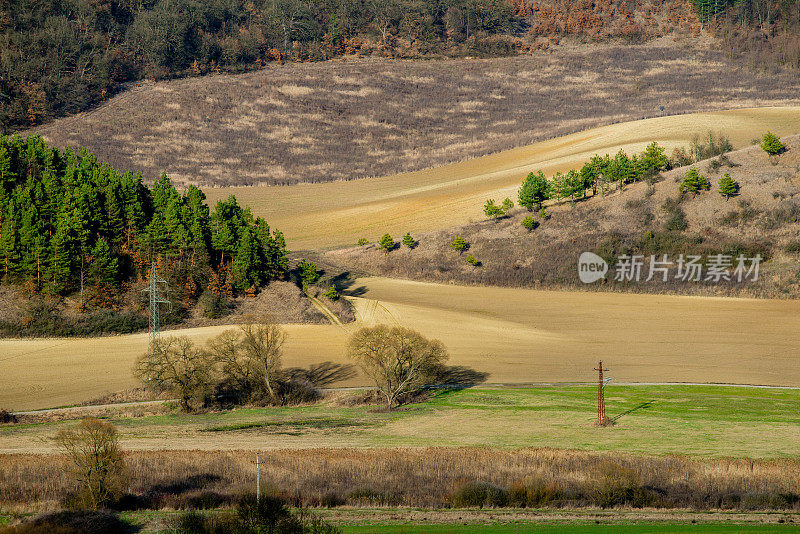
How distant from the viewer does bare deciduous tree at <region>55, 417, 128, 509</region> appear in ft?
124

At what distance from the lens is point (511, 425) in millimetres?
54031

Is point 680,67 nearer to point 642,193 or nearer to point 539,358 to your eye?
point 642,193

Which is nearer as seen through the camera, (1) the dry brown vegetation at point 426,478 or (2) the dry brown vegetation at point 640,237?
(1) the dry brown vegetation at point 426,478

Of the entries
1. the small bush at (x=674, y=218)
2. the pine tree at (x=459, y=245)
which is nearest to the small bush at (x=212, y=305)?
the pine tree at (x=459, y=245)

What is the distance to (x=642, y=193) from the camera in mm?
106188

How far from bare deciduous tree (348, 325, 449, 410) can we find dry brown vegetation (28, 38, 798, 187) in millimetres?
93760

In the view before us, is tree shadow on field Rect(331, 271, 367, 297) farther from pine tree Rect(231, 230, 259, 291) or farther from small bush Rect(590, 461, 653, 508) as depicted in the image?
small bush Rect(590, 461, 653, 508)

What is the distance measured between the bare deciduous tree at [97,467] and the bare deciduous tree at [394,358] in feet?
82.5

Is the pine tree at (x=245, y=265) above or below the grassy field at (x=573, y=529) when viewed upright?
above

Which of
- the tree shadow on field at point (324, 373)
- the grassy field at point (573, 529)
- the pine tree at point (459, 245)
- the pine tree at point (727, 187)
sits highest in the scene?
the pine tree at point (727, 187)

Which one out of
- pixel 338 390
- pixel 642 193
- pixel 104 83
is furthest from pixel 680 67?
pixel 338 390

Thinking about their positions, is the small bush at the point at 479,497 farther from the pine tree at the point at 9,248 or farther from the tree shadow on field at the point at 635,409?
the pine tree at the point at 9,248

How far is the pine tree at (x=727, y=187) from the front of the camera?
101m

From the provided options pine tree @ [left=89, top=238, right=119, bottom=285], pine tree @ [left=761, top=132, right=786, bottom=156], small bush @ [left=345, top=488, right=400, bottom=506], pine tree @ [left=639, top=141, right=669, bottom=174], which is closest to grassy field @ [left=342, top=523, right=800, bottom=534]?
small bush @ [left=345, top=488, right=400, bottom=506]
